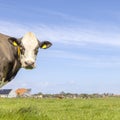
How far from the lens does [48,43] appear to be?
1780 cm

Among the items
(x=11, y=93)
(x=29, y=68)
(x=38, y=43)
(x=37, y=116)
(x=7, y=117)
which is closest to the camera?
(x=7, y=117)

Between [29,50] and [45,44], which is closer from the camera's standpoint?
[29,50]

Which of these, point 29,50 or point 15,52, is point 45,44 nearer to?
point 29,50

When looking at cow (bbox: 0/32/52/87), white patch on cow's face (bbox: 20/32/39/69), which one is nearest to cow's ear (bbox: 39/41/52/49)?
cow (bbox: 0/32/52/87)

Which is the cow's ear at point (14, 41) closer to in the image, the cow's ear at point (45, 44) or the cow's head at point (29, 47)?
the cow's head at point (29, 47)

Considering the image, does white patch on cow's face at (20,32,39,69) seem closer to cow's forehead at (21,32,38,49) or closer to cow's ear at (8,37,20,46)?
cow's forehead at (21,32,38,49)

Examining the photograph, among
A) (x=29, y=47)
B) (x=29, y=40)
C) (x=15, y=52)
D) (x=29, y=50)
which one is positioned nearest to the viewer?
(x=29, y=50)

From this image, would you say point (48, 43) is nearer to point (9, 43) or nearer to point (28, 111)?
point (9, 43)

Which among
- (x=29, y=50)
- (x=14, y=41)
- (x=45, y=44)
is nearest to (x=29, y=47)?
(x=29, y=50)

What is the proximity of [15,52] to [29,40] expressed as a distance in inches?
29.5

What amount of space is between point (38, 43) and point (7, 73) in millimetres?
1619

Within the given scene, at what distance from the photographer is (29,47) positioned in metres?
17.2

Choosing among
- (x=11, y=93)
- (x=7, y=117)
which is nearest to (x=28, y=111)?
(x=7, y=117)

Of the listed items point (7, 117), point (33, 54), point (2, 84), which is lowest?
point (7, 117)
